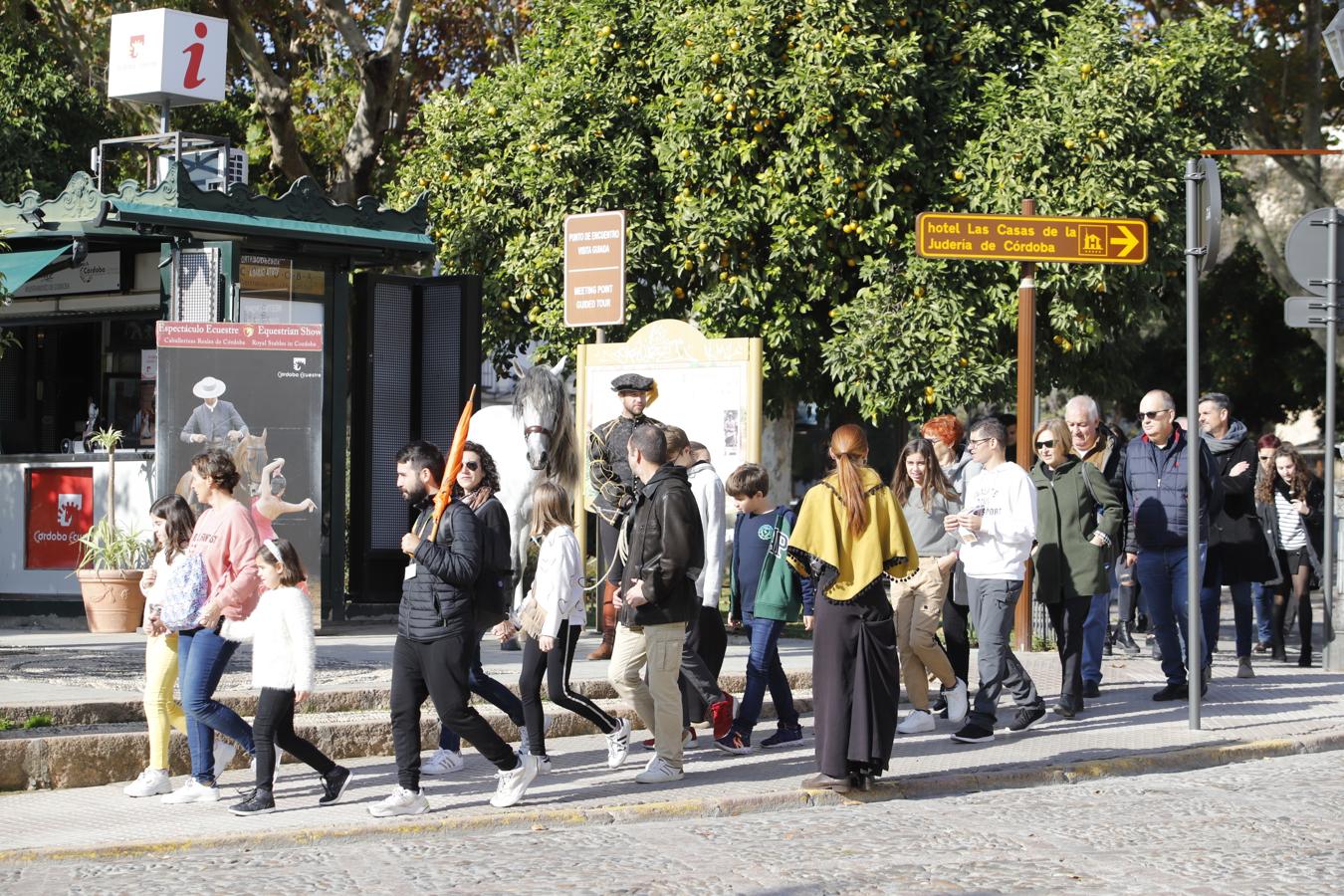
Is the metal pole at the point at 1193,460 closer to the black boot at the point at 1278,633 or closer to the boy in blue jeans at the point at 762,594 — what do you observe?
the boy in blue jeans at the point at 762,594

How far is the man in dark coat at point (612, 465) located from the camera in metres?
11.7

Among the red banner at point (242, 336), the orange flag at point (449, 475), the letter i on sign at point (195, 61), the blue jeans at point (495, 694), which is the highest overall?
the letter i on sign at point (195, 61)

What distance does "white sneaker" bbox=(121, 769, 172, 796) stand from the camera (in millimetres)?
8273

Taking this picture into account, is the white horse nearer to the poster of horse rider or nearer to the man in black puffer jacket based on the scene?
the poster of horse rider

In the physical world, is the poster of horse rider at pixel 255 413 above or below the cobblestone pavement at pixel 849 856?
above

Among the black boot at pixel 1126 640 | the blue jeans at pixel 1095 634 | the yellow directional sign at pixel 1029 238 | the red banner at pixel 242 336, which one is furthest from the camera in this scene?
the black boot at pixel 1126 640

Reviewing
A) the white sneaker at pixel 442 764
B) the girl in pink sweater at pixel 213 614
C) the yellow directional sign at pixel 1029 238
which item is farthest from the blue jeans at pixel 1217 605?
the girl in pink sweater at pixel 213 614

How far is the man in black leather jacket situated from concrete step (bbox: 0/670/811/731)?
1868 millimetres

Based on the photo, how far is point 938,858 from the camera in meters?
6.86

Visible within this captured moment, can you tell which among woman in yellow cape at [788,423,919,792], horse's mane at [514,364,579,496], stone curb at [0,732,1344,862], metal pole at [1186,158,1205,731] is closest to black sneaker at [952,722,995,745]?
stone curb at [0,732,1344,862]

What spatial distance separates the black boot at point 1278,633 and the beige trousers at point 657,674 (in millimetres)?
7182

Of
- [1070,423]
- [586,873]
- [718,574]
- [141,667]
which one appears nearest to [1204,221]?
[1070,423]

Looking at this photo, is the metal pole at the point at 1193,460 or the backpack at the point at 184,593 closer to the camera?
the backpack at the point at 184,593

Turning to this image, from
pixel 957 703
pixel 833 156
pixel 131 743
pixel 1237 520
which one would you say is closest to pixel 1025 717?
pixel 957 703
